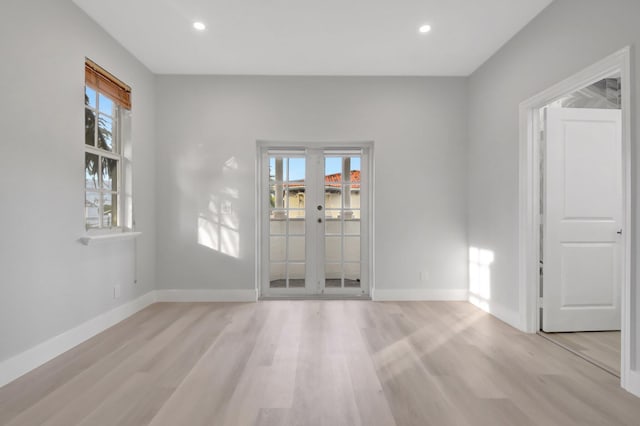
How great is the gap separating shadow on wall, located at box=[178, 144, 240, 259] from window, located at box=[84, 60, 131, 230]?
77 cm

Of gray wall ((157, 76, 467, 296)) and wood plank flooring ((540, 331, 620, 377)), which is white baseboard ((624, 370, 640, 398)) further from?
gray wall ((157, 76, 467, 296))

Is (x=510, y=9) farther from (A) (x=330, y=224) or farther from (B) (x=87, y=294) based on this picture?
(B) (x=87, y=294)

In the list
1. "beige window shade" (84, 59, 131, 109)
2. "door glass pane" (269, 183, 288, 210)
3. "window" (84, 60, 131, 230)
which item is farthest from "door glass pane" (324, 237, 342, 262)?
"beige window shade" (84, 59, 131, 109)

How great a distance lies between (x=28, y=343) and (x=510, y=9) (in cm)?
443

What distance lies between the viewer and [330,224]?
15.1 feet

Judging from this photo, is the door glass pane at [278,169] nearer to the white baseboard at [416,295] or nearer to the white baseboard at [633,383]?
the white baseboard at [416,295]

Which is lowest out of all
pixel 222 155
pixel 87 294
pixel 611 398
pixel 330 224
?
pixel 611 398

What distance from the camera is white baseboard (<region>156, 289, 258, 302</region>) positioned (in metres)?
4.27

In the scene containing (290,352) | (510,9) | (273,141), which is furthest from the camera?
(273,141)

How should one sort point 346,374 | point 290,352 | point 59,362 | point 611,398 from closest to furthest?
point 611,398, point 346,374, point 59,362, point 290,352

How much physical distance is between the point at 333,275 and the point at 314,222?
0.74 metres

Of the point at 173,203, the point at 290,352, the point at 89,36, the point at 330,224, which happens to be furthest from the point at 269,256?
the point at 89,36

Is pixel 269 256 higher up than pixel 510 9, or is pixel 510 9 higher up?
pixel 510 9

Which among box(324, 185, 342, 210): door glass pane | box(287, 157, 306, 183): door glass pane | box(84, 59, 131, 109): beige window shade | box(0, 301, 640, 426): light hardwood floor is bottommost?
box(0, 301, 640, 426): light hardwood floor
